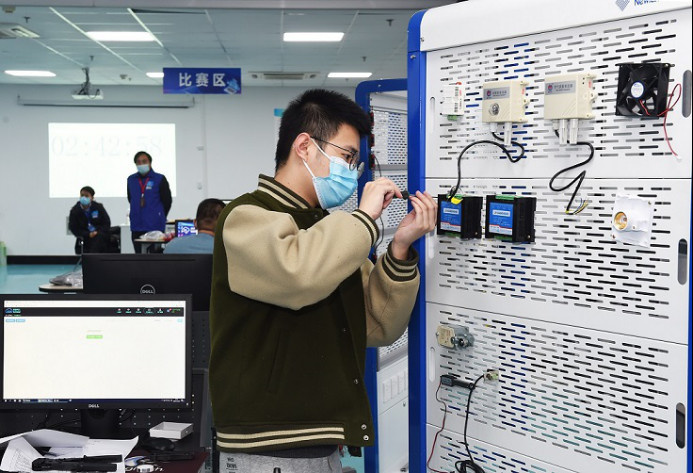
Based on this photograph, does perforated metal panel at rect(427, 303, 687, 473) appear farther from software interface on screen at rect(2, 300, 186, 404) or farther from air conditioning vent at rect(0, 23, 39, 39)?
air conditioning vent at rect(0, 23, 39, 39)

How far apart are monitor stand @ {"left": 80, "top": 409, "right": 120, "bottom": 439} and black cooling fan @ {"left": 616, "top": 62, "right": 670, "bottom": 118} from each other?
1.65 meters

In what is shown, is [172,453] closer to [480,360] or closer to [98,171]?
[480,360]

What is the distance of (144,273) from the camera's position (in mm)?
2494

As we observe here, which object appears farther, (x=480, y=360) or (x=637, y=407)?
(x=480, y=360)

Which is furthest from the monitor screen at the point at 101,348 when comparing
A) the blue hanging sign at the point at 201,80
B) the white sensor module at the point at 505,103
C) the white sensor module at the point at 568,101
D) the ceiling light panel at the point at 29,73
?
the ceiling light panel at the point at 29,73

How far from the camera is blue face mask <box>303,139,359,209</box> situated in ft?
5.76

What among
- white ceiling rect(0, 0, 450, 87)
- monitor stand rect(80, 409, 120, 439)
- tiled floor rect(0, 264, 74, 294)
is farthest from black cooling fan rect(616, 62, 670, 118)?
tiled floor rect(0, 264, 74, 294)

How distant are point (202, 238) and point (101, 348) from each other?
2.27m

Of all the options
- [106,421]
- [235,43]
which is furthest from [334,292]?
[235,43]

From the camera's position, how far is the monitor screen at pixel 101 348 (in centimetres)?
204

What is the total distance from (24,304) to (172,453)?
0.62m

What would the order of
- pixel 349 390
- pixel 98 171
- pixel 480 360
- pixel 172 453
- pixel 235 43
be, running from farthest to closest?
1. pixel 98 171
2. pixel 235 43
3. pixel 172 453
4. pixel 480 360
5. pixel 349 390

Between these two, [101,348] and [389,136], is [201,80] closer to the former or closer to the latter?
[389,136]

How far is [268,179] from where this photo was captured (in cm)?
172
